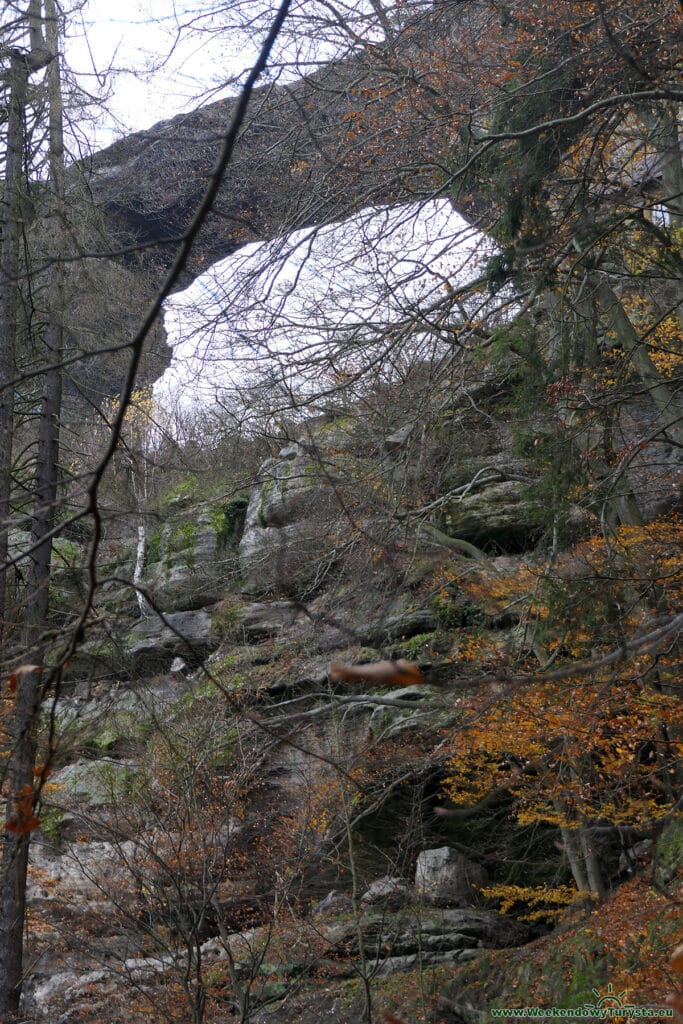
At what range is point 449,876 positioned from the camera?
1144cm

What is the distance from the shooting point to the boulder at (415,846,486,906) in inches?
438

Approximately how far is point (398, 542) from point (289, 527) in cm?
513

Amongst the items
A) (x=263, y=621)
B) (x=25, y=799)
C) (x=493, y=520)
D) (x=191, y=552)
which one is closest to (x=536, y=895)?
(x=493, y=520)

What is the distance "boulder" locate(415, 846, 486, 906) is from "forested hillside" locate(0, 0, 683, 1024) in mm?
52

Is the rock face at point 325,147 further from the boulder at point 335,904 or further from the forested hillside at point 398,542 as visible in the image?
the boulder at point 335,904

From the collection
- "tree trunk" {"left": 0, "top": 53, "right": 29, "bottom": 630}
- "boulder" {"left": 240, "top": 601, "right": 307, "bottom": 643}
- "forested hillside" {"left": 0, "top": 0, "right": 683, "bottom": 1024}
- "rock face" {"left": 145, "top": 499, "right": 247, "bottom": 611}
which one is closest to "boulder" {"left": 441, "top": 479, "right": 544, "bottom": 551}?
"forested hillside" {"left": 0, "top": 0, "right": 683, "bottom": 1024}

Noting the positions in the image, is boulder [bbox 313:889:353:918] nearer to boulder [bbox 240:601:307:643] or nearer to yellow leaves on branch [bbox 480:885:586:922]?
yellow leaves on branch [bbox 480:885:586:922]

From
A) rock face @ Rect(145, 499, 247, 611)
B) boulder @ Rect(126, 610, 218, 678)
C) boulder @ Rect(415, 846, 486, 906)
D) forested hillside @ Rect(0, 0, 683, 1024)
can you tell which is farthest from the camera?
rock face @ Rect(145, 499, 247, 611)

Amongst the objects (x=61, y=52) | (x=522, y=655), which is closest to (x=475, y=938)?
(x=522, y=655)

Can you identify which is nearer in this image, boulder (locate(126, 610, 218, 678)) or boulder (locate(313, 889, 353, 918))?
boulder (locate(313, 889, 353, 918))

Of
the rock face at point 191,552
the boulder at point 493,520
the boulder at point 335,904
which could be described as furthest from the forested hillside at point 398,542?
the rock face at point 191,552

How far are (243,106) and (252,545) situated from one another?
601 inches

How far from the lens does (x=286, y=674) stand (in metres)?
13.2

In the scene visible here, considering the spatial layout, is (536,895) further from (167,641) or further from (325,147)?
(325,147)
